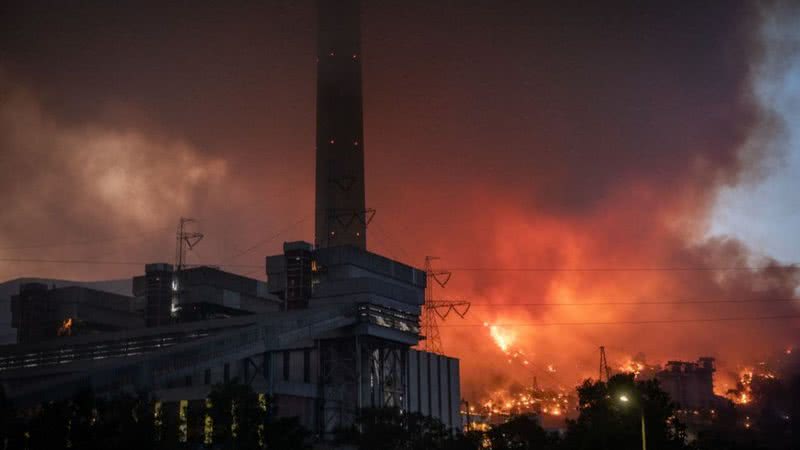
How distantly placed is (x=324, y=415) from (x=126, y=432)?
68.7 meters

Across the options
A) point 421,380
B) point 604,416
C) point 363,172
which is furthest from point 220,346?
point 363,172

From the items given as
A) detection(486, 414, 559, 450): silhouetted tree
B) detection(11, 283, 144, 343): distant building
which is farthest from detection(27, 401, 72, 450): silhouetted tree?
detection(11, 283, 144, 343): distant building

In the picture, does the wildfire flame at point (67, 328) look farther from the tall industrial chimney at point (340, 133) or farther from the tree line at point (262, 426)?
the tree line at point (262, 426)

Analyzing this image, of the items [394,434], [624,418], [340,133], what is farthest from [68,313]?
[624,418]

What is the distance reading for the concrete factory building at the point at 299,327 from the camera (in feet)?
323

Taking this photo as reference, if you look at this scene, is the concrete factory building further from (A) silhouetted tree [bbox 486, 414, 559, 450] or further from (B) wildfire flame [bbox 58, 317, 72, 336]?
(A) silhouetted tree [bbox 486, 414, 559, 450]

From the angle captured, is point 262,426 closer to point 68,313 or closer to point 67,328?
point 67,328

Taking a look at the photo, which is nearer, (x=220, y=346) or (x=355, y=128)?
(x=220, y=346)

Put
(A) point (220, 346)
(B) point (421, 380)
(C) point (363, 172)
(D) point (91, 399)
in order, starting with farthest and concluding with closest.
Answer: (C) point (363, 172), (B) point (421, 380), (A) point (220, 346), (D) point (91, 399)

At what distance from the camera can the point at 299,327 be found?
364 feet

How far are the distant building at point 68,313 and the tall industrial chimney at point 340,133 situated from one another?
150 ft

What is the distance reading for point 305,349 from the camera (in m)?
130

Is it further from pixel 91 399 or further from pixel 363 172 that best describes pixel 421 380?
pixel 91 399

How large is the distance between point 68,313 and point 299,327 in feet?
276
